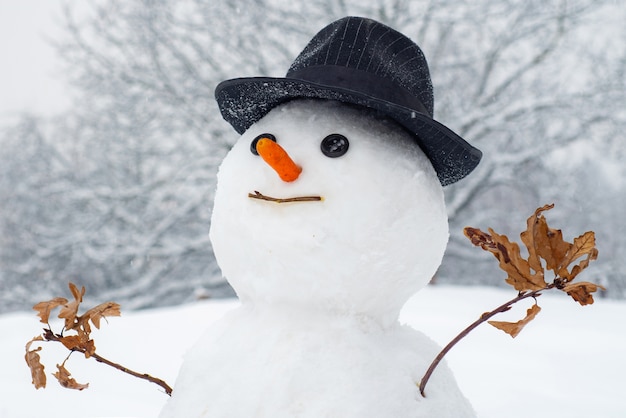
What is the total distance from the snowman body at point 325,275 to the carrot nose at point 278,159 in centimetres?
3

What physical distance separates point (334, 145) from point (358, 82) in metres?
0.14

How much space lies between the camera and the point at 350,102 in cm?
108

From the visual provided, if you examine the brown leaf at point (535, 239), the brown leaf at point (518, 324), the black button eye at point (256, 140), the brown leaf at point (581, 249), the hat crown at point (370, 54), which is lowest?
the brown leaf at point (518, 324)

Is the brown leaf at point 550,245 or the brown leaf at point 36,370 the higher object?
the brown leaf at point 36,370

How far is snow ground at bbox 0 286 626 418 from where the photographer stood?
6.04ft

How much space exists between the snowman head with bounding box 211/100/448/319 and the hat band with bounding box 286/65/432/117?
0.04 m

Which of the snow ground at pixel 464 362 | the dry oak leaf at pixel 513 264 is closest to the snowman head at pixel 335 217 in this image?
the dry oak leaf at pixel 513 264

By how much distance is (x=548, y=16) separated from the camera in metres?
6.06

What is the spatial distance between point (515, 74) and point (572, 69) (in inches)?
25.3

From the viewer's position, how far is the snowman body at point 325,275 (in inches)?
38.8

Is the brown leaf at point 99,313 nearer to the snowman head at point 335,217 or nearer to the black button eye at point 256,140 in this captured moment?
the snowman head at point 335,217

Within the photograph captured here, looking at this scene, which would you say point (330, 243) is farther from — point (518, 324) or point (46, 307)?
point (46, 307)

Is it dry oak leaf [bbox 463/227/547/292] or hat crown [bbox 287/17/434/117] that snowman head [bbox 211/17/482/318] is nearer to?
hat crown [bbox 287/17/434/117]

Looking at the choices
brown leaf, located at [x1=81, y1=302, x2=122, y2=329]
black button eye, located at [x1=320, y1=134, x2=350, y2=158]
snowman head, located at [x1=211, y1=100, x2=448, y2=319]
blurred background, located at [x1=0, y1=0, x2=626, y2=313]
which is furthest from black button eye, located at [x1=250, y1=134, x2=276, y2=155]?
blurred background, located at [x1=0, y1=0, x2=626, y2=313]
